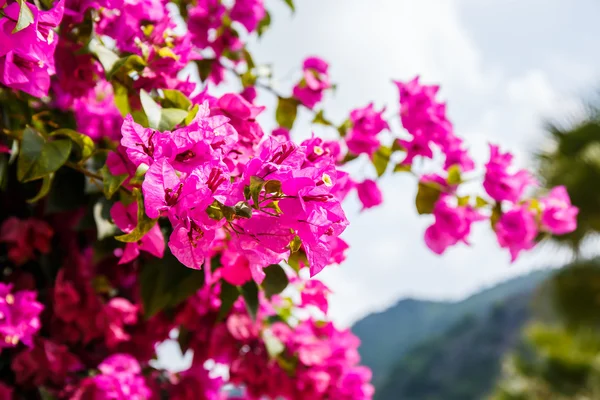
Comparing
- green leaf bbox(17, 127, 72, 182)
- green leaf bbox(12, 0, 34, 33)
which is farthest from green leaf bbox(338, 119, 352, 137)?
green leaf bbox(12, 0, 34, 33)

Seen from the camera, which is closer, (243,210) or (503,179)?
(243,210)

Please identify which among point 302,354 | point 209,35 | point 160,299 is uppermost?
point 209,35

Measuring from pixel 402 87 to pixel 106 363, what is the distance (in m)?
0.69

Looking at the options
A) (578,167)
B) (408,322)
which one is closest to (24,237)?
(578,167)

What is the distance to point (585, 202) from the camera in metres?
6.96

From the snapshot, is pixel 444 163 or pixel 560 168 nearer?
pixel 444 163

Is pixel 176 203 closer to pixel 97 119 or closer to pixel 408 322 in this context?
pixel 97 119

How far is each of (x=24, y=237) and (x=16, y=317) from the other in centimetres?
18

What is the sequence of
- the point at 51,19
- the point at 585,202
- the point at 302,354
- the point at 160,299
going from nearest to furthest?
the point at 51,19
the point at 160,299
the point at 302,354
the point at 585,202

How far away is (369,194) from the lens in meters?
1.17

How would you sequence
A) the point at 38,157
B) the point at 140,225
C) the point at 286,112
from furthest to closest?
1. the point at 286,112
2. the point at 38,157
3. the point at 140,225

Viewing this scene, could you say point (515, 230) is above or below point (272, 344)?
above

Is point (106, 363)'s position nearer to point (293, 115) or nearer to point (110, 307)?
point (110, 307)

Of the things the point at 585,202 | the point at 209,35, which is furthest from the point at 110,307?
the point at 585,202
